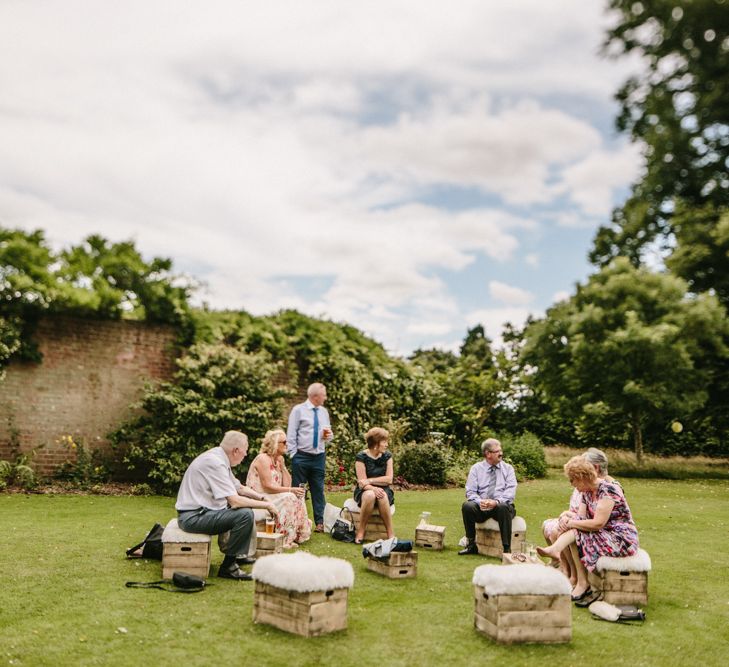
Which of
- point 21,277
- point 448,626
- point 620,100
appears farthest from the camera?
point 620,100

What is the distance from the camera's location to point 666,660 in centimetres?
409

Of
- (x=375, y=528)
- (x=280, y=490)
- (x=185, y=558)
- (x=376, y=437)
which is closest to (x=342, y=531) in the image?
(x=375, y=528)

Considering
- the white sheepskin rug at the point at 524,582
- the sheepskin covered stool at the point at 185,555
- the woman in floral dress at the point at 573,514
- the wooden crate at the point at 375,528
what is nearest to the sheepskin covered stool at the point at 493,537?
the wooden crate at the point at 375,528

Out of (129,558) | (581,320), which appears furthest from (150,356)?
(581,320)

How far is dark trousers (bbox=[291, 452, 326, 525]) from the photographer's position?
8.25 metres

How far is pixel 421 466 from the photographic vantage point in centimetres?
1399

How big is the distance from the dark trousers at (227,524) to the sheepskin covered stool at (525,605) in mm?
2290

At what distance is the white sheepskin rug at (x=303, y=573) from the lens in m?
A: 4.25

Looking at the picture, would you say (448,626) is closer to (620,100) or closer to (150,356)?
(150,356)

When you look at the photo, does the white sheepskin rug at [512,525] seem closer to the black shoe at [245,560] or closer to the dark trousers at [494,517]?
the dark trousers at [494,517]

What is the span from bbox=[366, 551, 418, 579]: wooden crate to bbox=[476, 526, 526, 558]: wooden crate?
1383 mm

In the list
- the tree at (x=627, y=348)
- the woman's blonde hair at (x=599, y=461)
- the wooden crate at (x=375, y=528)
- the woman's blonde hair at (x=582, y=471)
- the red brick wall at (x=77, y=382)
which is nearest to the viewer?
the woman's blonde hair at (x=582, y=471)

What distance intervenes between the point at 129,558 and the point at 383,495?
8.66 ft

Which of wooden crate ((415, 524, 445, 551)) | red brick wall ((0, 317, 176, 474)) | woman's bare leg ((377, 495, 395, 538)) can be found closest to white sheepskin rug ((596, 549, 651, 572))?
wooden crate ((415, 524, 445, 551))
